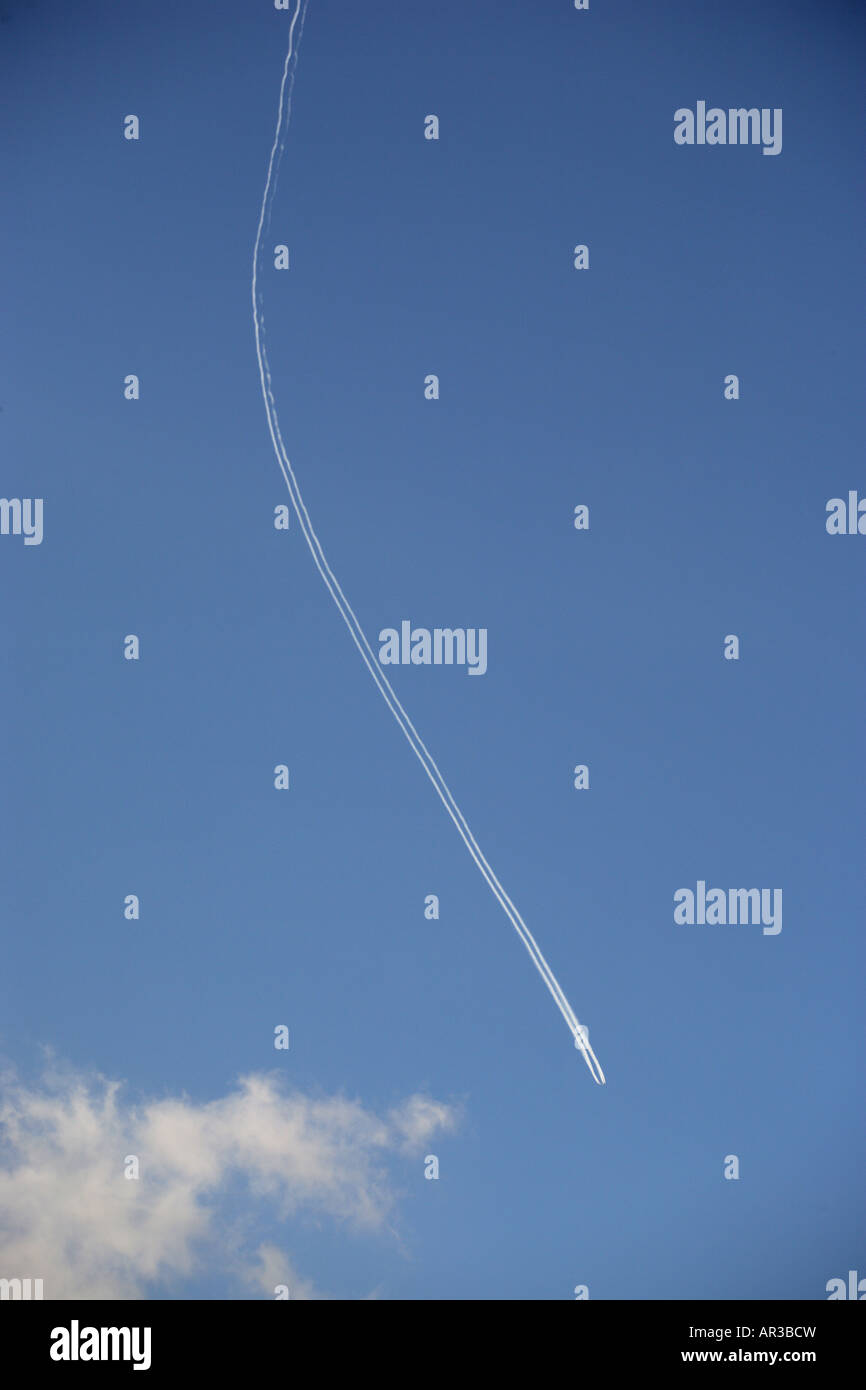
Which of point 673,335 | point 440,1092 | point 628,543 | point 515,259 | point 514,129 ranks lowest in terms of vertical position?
point 440,1092

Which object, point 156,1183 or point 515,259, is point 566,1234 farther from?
point 515,259

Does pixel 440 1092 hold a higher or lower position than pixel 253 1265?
higher

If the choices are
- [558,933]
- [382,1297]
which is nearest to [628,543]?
[558,933]

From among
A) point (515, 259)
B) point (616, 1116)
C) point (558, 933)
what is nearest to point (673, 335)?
point (515, 259)

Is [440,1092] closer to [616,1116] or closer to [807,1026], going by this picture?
[616,1116]

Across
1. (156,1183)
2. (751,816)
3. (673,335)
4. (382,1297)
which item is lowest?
(382,1297)

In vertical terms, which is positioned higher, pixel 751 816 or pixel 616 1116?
pixel 751 816
